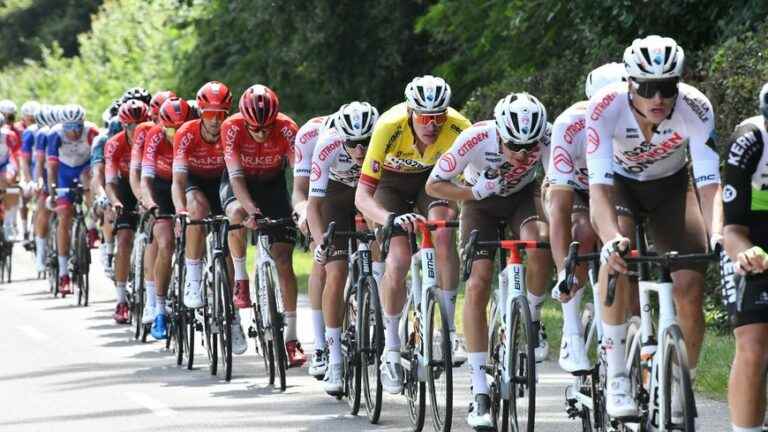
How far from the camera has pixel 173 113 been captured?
15.3 metres

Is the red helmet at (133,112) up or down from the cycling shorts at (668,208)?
up

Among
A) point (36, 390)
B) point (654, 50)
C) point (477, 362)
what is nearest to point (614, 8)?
point (36, 390)

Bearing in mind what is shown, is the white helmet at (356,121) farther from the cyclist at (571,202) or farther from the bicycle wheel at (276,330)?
the cyclist at (571,202)

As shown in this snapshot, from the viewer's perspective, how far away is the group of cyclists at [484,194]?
7.71 metres

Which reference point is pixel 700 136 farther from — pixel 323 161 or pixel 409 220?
pixel 323 161

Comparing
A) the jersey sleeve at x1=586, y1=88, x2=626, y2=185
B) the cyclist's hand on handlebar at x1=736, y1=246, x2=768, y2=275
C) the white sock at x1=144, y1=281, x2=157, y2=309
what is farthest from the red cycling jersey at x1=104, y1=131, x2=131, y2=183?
the cyclist's hand on handlebar at x1=736, y1=246, x2=768, y2=275

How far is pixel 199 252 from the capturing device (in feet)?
45.1

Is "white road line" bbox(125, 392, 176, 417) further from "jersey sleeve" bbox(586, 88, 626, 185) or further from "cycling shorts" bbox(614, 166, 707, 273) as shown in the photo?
"jersey sleeve" bbox(586, 88, 626, 185)

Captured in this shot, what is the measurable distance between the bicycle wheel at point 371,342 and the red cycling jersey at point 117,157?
7.16m

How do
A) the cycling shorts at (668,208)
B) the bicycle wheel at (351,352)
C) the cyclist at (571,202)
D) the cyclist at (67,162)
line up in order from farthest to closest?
the cyclist at (67,162) → the bicycle wheel at (351,352) → the cyclist at (571,202) → the cycling shorts at (668,208)

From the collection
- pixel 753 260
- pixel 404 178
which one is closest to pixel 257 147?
pixel 404 178

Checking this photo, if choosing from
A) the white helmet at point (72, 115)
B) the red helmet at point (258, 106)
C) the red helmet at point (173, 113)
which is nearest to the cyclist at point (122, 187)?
the red helmet at point (173, 113)

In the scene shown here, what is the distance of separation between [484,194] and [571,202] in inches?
31.0

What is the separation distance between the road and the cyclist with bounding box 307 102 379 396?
1.49 ft
